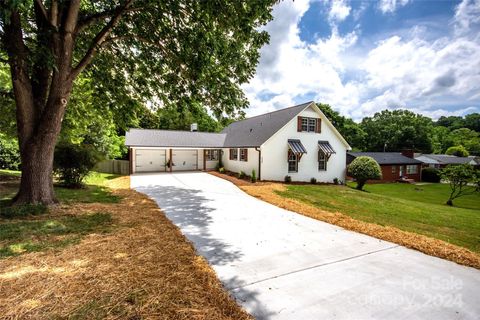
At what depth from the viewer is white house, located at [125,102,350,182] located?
17594mm

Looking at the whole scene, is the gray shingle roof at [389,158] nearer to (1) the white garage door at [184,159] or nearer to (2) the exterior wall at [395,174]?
(2) the exterior wall at [395,174]

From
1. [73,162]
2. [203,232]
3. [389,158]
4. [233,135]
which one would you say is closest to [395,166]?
[389,158]

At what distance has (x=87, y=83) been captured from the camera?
1131 cm

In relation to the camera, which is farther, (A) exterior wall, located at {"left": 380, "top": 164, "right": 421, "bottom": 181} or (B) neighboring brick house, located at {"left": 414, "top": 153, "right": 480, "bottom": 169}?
(B) neighboring brick house, located at {"left": 414, "top": 153, "right": 480, "bottom": 169}

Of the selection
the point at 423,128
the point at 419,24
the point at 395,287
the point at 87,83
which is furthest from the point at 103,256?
the point at 423,128

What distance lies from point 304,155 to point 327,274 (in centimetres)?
1540

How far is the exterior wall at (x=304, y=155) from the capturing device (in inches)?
680

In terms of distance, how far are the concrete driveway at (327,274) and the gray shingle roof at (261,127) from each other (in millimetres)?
11543

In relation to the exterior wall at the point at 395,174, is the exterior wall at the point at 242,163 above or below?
above

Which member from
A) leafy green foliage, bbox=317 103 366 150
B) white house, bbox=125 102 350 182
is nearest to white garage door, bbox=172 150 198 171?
white house, bbox=125 102 350 182

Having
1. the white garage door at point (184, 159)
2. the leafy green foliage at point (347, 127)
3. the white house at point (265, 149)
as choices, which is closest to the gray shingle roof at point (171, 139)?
the white house at point (265, 149)

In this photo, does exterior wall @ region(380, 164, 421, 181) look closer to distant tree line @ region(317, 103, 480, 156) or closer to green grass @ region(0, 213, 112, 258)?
distant tree line @ region(317, 103, 480, 156)

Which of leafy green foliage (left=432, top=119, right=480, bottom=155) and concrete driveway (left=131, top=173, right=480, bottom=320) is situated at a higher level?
leafy green foliage (left=432, top=119, right=480, bottom=155)

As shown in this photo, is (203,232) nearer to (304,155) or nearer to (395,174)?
(304,155)
